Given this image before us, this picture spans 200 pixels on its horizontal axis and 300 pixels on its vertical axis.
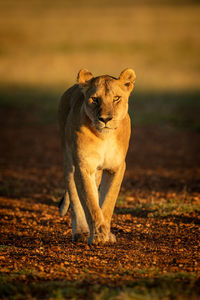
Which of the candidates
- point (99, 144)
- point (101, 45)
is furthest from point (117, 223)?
point (101, 45)

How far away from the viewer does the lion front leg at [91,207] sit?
203 inches

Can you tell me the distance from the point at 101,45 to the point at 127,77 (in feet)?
128

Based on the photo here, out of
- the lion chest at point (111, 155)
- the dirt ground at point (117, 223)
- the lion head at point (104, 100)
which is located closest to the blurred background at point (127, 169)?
the dirt ground at point (117, 223)

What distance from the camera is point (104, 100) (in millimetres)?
5238

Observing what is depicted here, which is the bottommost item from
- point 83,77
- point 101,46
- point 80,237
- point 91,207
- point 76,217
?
point 80,237

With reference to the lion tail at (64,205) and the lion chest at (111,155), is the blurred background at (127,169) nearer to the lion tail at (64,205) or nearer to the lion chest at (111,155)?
the lion tail at (64,205)

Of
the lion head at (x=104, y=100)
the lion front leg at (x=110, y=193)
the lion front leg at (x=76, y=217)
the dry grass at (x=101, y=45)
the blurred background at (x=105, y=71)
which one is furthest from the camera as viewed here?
the dry grass at (x=101, y=45)

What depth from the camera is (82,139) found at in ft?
17.5

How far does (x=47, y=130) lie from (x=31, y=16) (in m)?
45.4

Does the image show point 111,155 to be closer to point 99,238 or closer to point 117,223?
point 99,238

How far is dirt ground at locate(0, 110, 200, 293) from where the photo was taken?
4.28 meters

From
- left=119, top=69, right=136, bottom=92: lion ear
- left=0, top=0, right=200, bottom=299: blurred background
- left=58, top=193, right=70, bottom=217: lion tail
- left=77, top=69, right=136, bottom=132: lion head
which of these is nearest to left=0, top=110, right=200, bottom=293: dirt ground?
left=0, top=0, right=200, bottom=299: blurred background

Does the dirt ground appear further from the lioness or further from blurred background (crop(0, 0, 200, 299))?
the lioness

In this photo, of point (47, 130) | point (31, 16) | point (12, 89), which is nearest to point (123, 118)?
point (47, 130)
